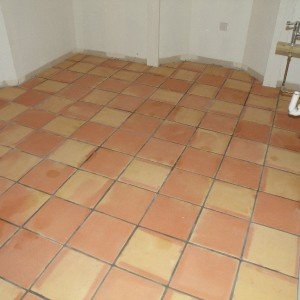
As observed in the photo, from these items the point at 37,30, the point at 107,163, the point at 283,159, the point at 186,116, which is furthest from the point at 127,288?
the point at 37,30

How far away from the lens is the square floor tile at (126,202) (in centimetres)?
197

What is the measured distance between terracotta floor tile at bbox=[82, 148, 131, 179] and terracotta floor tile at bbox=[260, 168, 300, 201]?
999 mm

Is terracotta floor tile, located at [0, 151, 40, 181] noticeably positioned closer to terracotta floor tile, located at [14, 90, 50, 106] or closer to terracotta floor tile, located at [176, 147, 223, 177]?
terracotta floor tile, located at [14, 90, 50, 106]

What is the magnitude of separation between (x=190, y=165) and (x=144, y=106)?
1.01m

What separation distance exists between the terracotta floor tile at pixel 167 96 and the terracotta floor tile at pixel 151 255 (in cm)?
172

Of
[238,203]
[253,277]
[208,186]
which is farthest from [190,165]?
[253,277]

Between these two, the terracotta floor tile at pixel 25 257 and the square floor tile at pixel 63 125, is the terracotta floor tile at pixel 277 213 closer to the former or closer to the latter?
the terracotta floor tile at pixel 25 257

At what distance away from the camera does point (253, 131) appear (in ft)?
9.21

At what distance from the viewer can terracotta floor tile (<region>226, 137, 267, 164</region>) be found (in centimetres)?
247

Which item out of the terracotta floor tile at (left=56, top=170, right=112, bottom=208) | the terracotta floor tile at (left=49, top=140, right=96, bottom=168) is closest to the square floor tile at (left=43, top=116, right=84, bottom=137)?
the terracotta floor tile at (left=49, top=140, right=96, bottom=168)

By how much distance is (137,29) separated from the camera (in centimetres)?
397

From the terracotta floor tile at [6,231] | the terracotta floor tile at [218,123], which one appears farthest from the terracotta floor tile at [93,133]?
the terracotta floor tile at [6,231]

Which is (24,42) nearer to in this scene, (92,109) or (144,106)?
(92,109)

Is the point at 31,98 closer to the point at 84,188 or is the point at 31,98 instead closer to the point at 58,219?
the point at 84,188
